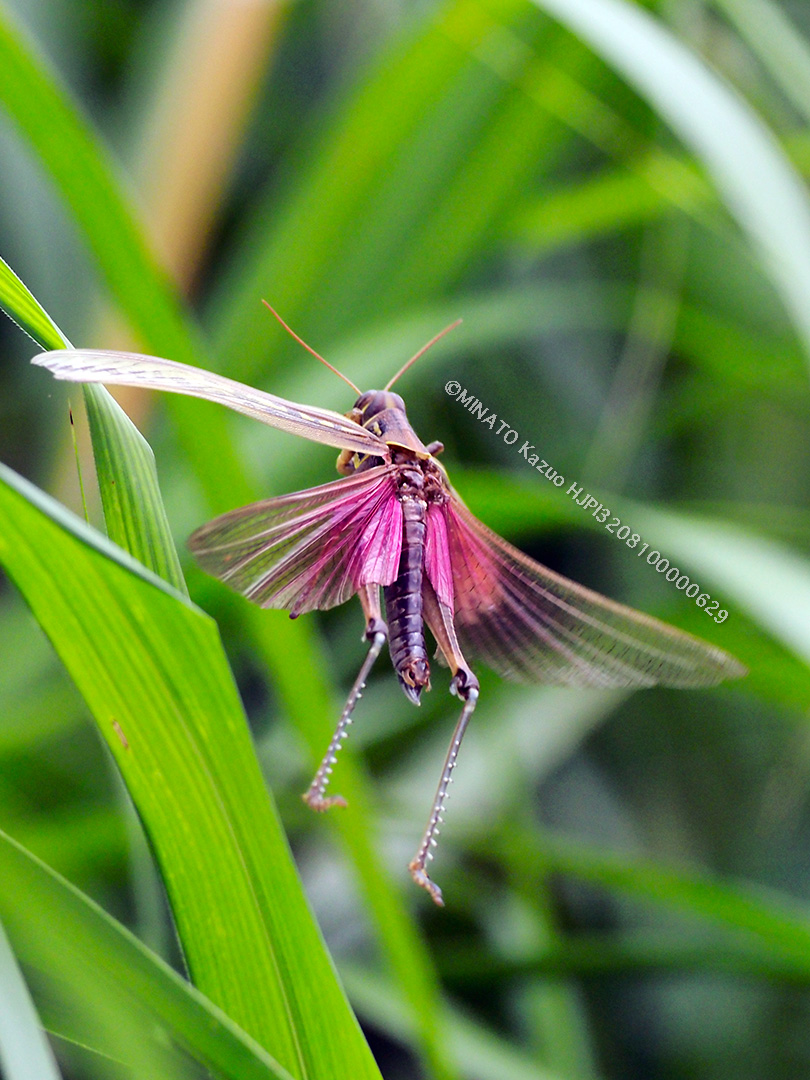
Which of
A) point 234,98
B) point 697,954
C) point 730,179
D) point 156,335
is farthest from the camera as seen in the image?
point 234,98

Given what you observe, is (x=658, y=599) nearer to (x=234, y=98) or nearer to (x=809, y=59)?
(x=809, y=59)

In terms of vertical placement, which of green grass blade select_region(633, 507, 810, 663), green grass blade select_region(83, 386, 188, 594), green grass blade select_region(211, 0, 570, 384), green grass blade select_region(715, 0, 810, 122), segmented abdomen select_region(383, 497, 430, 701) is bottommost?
green grass blade select_region(83, 386, 188, 594)

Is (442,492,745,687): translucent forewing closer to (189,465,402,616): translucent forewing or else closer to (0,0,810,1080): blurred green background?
(189,465,402,616): translucent forewing

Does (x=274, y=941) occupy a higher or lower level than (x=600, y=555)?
lower

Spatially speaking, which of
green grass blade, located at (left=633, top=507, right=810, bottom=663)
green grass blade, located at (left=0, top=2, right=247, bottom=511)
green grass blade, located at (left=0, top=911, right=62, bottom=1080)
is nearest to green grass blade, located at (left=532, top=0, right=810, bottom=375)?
green grass blade, located at (left=633, top=507, right=810, bottom=663)

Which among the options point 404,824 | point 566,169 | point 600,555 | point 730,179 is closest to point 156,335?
point 730,179

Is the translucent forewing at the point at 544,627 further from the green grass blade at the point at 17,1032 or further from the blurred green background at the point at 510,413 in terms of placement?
the blurred green background at the point at 510,413
